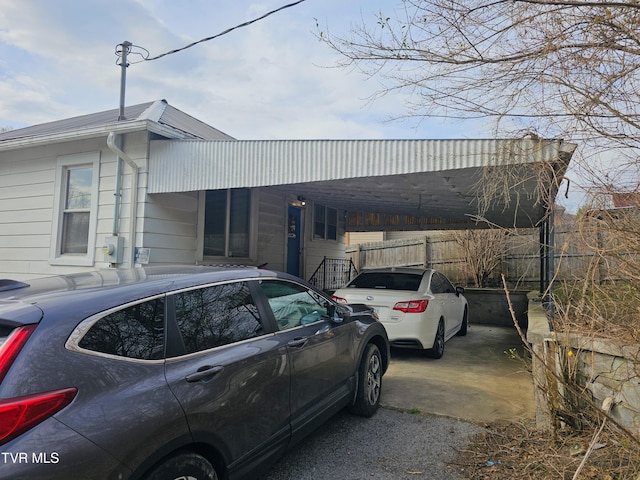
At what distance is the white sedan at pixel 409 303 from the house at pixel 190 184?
149 centimetres

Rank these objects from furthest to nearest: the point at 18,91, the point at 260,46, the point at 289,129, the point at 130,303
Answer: the point at 18,91, the point at 289,129, the point at 260,46, the point at 130,303

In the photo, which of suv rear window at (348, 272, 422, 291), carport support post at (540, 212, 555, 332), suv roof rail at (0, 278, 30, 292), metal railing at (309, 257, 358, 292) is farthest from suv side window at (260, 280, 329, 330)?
metal railing at (309, 257, 358, 292)

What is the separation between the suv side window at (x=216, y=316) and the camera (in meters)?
2.31

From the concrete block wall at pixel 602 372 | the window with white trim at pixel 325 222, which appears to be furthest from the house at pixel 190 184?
the window with white trim at pixel 325 222

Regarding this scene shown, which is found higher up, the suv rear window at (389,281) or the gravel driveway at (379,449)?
the suv rear window at (389,281)

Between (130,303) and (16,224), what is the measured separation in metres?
7.44

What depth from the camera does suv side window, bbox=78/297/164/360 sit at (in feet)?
6.11

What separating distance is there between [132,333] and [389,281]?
529cm

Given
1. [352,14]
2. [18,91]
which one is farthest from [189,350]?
[18,91]

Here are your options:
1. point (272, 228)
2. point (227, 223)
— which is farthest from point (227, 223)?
point (272, 228)

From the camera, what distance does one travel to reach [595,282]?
3312 millimetres

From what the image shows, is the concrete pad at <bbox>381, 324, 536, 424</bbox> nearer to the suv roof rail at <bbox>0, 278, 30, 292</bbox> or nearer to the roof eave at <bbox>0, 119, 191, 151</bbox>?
the suv roof rail at <bbox>0, 278, 30, 292</bbox>

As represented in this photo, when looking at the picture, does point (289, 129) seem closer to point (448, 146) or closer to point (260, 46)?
point (260, 46)

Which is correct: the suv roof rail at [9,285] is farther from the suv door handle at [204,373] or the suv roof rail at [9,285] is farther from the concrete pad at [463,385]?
the concrete pad at [463,385]
